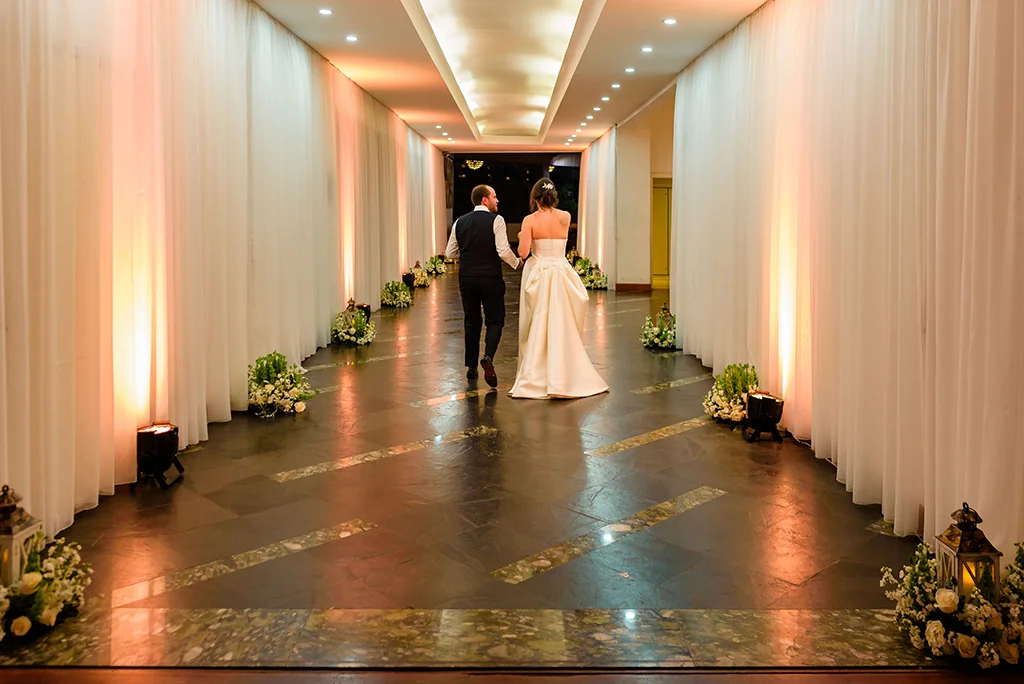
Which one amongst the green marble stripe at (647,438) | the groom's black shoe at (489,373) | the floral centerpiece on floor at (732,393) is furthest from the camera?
the groom's black shoe at (489,373)

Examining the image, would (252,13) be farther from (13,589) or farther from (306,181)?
(13,589)

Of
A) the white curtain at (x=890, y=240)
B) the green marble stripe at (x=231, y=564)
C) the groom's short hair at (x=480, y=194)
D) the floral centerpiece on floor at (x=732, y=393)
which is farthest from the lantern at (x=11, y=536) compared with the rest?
the groom's short hair at (x=480, y=194)

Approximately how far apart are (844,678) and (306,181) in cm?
704

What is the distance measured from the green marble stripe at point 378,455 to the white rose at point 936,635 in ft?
9.93

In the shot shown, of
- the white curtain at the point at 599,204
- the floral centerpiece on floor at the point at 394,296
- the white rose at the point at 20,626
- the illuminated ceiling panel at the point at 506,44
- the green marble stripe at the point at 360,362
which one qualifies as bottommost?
the white rose at the point at 20,626

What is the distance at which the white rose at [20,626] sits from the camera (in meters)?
2.70

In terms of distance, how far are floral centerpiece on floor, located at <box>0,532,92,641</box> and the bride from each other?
4.04 metres

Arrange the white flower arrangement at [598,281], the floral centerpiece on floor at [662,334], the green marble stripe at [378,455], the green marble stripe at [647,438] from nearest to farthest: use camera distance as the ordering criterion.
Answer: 1. the green marble stripe at [378,455]
2. the green marble stripe at [647,438]
3. the floral centerpiece on floor at [662,334]
4. the white flower arrangement at [598,281]

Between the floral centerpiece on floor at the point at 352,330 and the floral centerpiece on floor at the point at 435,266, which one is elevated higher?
the floral centerpiece on floor at the point at 435,266

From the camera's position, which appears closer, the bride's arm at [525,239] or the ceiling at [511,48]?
the bride's arm at [525,239]

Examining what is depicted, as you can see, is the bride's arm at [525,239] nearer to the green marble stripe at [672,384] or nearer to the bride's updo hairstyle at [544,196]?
the bride's updo hairstyle at [544,196]

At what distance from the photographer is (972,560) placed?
2.61m

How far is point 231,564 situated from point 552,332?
148 inches

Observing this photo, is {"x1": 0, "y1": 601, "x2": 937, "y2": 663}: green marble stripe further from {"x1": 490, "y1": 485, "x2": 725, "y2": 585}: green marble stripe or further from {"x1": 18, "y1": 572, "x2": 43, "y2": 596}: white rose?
{"x1": 490, "y1": 485, "x2": 725, "y2": 585}: green marble stripe
